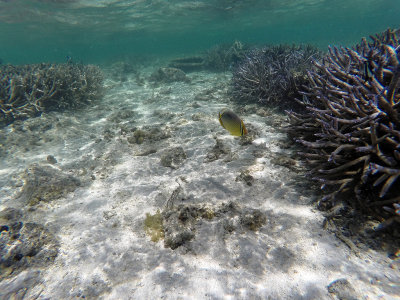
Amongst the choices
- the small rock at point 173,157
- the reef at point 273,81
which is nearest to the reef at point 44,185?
the small rock at point 173,157

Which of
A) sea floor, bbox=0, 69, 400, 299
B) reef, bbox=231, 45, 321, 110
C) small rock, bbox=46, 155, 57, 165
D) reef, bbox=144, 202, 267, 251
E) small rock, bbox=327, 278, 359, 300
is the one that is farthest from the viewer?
reef, bbox=231, 45, 321, 110

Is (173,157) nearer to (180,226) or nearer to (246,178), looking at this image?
(246,178)

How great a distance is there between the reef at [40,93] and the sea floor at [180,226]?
3.06 metres

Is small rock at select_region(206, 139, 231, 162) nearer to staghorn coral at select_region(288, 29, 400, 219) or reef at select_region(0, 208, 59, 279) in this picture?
staghorn coral at select_region(288, 29, 400, 219)

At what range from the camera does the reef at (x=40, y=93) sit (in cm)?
805

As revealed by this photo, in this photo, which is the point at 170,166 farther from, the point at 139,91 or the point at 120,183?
the point at 139,91

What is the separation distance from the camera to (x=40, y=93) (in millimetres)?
8805

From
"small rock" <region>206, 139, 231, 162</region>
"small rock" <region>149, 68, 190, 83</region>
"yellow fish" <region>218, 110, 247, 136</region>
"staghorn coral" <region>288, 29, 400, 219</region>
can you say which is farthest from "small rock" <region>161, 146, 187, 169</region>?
"small rock" <region>149, 68, 190, 83</region>

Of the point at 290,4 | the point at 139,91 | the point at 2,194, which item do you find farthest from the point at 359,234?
the point at 290,4

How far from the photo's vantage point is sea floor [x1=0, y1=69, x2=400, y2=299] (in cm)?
214

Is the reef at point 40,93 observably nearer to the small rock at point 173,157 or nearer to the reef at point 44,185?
the reef at point 44,185

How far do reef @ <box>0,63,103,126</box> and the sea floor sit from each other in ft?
10.1

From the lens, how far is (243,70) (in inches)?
342

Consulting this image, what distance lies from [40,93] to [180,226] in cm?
956
